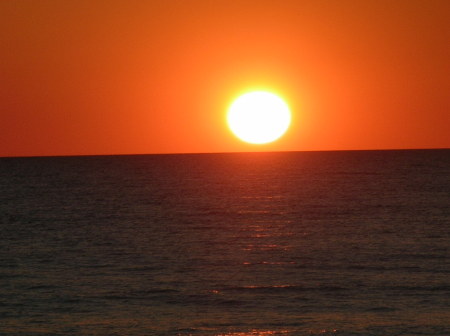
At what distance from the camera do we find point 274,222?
62062 millimetres

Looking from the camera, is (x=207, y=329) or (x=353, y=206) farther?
(x=353, y=206)

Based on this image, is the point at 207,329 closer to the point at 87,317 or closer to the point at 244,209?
the point at 87,317

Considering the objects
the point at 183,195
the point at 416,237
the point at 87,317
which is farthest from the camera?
the point at 183,195

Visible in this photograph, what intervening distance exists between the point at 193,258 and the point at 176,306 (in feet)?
41.0

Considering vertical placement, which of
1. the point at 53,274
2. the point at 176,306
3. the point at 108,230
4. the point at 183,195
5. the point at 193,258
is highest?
the point at 183,195

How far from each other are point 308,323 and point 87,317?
672 centimetres

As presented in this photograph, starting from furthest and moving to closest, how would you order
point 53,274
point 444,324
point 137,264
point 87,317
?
point 137,264 < point 53,274 < point 87,317 < point 444,324

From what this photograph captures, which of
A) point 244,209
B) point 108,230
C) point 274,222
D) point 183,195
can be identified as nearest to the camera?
point 108,230

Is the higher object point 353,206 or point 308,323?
point 353,206

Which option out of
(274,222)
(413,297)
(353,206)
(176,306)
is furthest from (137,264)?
(353,206)

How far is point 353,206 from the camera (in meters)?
80.0

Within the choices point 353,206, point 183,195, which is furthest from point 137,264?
point 183,195

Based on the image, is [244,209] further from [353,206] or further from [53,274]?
[53,274]

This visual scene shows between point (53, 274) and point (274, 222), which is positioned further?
point (274, 222)
